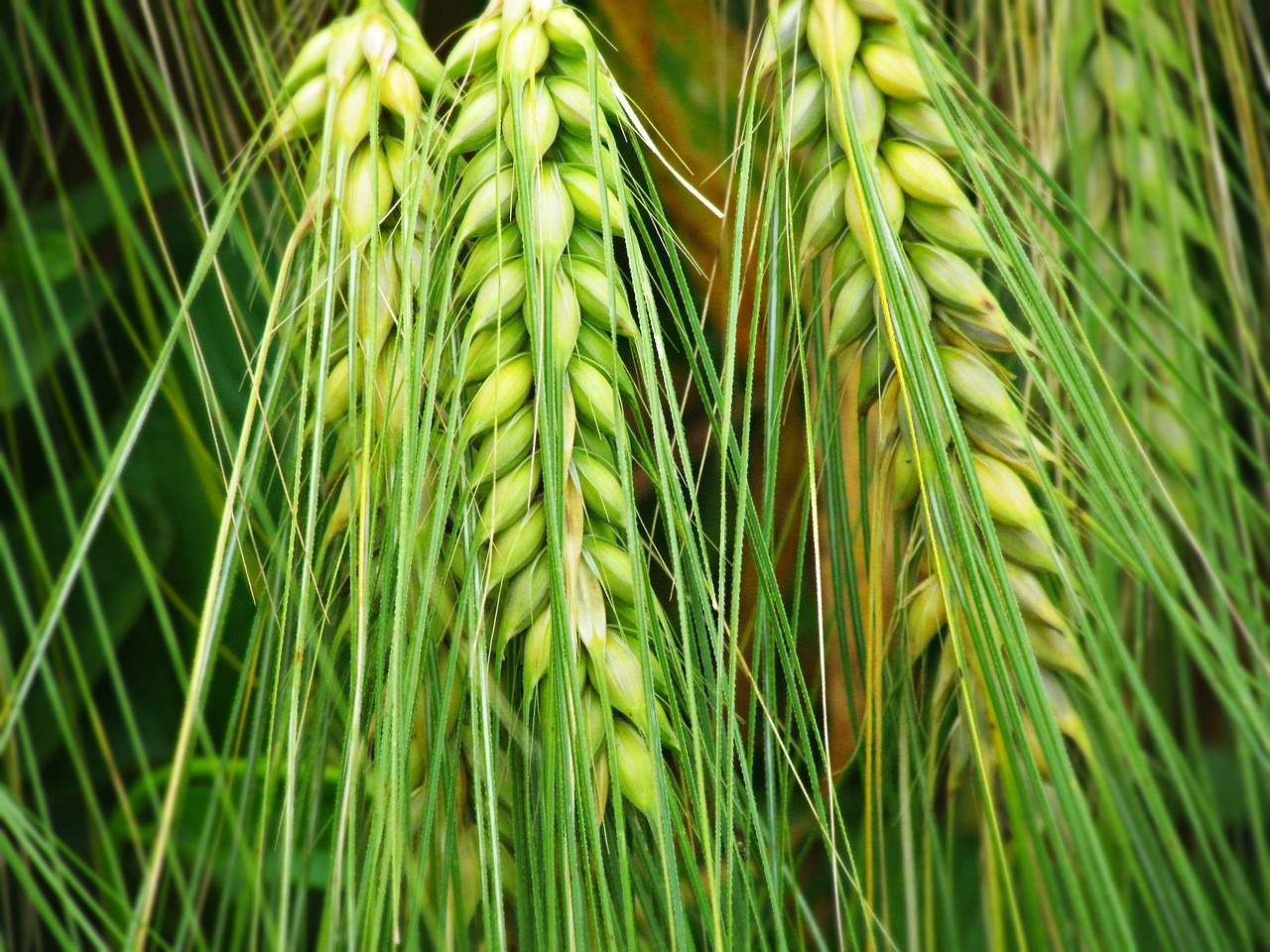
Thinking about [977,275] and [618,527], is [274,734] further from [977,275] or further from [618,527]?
[977,275]

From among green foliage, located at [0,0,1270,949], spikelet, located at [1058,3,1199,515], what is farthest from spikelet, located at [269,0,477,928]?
spikelet, located at [1058,3,1199,515]

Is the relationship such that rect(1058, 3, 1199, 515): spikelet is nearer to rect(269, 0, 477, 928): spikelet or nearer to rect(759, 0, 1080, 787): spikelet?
rect(759, 0, 1080, 787): spikelet

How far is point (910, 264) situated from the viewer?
11.2 inches

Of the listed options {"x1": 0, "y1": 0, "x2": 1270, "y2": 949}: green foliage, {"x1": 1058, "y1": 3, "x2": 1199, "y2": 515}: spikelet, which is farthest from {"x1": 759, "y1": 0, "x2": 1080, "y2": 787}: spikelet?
{"x1": 1058, "y1": 3, "x2": 1199, "y2": 515}: spikelet

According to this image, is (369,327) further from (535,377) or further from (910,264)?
(910,264)

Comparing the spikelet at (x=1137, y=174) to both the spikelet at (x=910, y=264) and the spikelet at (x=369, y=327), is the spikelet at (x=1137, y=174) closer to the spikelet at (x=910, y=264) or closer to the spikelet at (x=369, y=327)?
the spikelet at (x=910, y=264)

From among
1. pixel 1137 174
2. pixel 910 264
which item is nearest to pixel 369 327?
pixel 910 264

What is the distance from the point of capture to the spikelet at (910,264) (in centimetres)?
28

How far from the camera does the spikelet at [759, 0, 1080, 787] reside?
0.28 metres

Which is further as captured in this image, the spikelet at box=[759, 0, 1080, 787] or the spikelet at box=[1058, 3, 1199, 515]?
the spikelet at box=[1058, 3, 1199, 515]

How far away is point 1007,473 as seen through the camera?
286 mm

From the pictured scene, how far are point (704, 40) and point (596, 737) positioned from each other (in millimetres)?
308

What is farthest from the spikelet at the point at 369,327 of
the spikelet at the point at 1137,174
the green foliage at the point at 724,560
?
the spikelet at the point at 1137,174

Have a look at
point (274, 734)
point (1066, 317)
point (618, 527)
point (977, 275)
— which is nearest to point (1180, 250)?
point (1066, 317)
